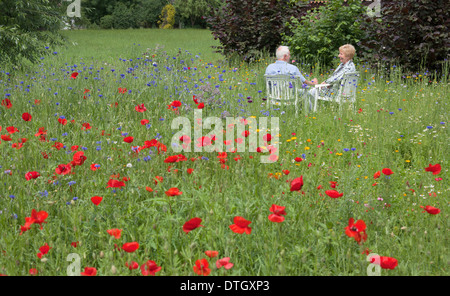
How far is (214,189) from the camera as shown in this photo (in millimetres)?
2811

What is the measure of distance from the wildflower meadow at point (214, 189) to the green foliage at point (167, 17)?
1780 inches

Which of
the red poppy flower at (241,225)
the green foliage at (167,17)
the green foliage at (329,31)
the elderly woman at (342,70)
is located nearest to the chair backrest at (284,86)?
the elderly woman at (342,70)

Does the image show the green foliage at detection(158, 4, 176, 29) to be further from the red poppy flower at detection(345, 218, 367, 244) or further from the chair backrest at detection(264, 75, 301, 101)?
the red poppy flower at detection(345, 218, 367, 244)

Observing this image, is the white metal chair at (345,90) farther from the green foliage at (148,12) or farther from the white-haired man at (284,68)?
the green foliage at (148,12)

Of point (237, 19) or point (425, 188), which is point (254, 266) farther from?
point (237, 19)

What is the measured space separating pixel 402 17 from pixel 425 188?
5614 mm

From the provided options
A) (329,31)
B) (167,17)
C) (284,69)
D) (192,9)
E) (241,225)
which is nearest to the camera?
(241,225)

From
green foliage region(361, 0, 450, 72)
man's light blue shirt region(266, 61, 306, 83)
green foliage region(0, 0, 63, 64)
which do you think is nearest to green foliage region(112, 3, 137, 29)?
green foliage region(0, 0, 63, 64)

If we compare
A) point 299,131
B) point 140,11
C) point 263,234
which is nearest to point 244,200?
point 263,234

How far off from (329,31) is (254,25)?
2312mm

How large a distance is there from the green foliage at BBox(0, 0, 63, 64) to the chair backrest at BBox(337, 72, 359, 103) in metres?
5.00

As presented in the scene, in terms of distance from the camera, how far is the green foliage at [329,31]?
8922 mm

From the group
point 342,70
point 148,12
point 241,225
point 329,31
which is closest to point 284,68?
point 342,70

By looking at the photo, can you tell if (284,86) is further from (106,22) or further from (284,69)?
(106,22)
